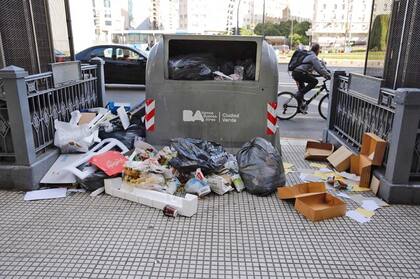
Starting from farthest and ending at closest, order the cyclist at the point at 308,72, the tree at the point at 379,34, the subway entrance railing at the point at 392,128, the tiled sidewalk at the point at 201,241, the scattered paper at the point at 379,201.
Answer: the cyclist at the point at 308,72, the tree at the point at 379,34, the scattered paper at the point at 379,201, the subway entrance railing at the point at 392,128, the tiled sidewalk at the point at 201,241

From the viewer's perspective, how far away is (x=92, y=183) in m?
3.72

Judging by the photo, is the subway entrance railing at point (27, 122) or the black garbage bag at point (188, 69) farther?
the black garbage bag at point (188, 69)

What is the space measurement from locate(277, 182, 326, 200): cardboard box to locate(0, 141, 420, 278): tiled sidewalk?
0.09 meters

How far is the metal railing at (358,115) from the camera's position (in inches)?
151

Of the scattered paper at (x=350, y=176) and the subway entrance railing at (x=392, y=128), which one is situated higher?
the subway entrance railing at (x=392, y=128)

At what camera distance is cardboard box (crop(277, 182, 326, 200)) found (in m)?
3.60

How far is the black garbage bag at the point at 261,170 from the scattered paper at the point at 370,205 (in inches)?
32.4

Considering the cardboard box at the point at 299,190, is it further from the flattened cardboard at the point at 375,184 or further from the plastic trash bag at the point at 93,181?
the plastic trash bag at the point at 93,181

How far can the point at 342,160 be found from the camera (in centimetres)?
446

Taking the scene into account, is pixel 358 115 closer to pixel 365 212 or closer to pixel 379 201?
pixel 379 201

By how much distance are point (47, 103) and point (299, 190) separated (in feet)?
9.72

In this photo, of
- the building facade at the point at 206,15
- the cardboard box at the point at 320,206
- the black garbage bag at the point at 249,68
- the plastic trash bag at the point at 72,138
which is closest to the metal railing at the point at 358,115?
the cardboard box at the point at 320,206

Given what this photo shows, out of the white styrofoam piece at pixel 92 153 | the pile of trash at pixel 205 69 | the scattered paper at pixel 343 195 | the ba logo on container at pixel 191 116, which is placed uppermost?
the pile of trash at pixel 205 69

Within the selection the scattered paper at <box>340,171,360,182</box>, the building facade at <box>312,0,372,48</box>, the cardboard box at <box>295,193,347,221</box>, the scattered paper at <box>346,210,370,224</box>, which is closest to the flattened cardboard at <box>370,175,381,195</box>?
the scattered paper at <box>340,171,360,182</box>
